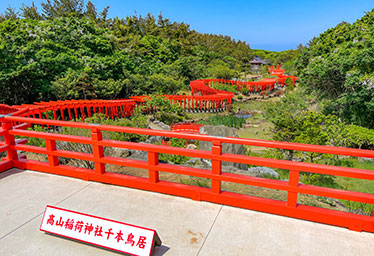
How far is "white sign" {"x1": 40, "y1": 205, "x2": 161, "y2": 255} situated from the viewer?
9.15 feet

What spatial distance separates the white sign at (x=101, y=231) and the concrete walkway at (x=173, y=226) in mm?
114

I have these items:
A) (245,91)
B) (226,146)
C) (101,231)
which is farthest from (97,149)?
(245,91)

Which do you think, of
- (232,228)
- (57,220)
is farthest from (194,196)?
(57,220)

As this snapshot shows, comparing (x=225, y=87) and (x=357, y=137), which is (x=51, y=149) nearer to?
(x=357, y=137)

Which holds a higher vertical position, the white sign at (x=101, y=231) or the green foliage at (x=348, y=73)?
the green foliage at (x=348, y=73)

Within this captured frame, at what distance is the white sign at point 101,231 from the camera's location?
2.79 metres

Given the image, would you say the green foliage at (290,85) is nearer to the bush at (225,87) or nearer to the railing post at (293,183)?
the bush at (225,87)

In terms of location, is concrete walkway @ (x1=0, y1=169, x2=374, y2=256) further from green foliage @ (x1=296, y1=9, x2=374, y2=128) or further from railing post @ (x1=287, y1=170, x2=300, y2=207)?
green foliage @ (x1=296, y1=9, x2=374, y2=128)

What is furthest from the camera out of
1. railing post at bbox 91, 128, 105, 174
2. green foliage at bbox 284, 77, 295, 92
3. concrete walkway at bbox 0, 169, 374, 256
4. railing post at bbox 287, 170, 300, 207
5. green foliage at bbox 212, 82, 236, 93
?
green foliage at bbox 284, 77, 295, 92

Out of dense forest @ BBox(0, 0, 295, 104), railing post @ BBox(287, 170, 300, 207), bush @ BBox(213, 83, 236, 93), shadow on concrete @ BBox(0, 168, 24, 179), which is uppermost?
dense forest @ BBox(0, 0, 295, 104)

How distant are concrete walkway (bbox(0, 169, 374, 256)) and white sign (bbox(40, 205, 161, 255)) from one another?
0.11 m

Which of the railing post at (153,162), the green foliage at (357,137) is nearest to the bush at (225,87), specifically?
the green foliage at (357,137)

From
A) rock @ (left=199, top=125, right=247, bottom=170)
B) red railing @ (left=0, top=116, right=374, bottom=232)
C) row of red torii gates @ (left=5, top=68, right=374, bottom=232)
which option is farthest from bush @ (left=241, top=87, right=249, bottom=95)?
red railing @ (left=0, top=116, right=374, bottom=232)

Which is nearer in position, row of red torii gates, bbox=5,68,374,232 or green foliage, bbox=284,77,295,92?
row of red torii gates, bbox=5,68,374,232
